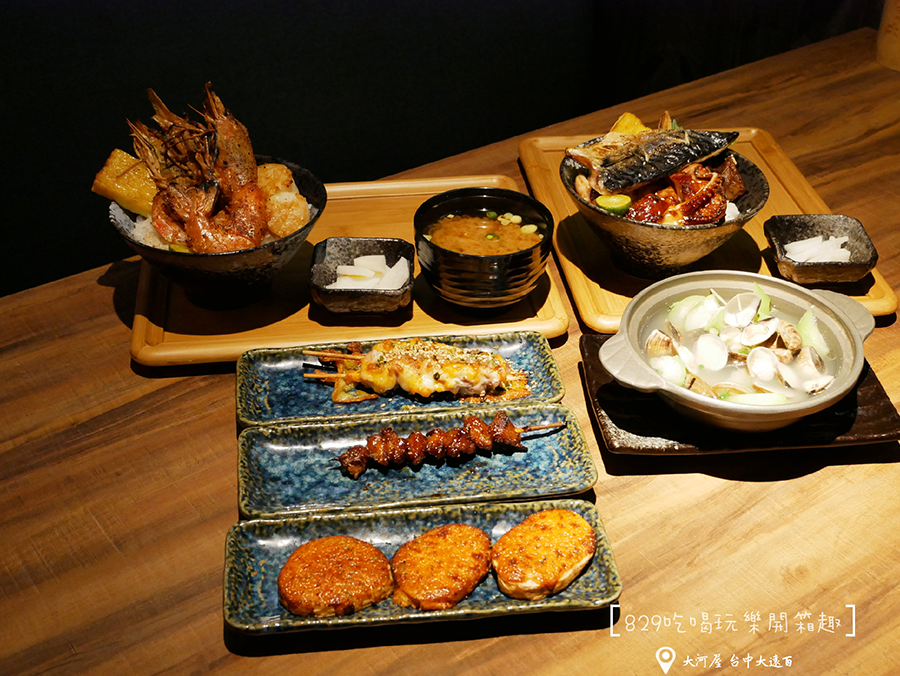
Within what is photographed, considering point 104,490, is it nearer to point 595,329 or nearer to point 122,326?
point 122,326

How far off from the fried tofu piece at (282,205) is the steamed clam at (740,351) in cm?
104

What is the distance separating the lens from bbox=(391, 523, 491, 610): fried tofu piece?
1.46 meters

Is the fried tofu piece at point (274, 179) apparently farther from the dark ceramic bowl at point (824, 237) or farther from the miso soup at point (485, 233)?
the dark ceramic bowl at point (824, 237)

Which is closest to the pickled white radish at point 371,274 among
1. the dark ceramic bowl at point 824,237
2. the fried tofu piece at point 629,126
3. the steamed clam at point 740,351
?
the steamed clam at point 740,351

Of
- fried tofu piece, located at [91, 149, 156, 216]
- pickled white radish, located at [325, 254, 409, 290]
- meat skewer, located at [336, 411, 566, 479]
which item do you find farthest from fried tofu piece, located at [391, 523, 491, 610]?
fried tofu piece, located at [91, 149, 156, 216]

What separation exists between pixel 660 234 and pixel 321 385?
103 centimetres

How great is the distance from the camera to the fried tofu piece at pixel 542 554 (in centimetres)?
146

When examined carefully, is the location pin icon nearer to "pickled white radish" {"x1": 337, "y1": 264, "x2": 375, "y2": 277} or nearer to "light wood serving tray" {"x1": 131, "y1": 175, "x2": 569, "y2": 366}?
"light wood serving tray" {"x1": 131, "y1": 175, "x2": 569, "y2": 366}

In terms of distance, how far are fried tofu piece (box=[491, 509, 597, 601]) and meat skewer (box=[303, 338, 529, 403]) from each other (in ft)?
1.42

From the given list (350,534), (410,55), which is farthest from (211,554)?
(410,55)

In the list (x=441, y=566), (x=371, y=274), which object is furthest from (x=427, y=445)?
(x=371, y=274)

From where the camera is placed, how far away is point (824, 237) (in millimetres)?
2375

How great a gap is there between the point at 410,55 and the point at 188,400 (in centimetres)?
253

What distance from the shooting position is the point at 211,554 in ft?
5.46
